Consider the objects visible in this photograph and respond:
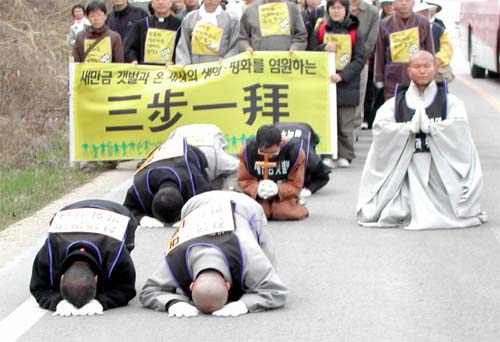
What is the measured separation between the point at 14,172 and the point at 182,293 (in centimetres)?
676

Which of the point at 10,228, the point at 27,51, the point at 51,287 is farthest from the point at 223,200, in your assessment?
the point at 27,51

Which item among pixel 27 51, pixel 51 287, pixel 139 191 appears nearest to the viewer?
pixel 51 287

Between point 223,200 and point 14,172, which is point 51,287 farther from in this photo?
point 14,172

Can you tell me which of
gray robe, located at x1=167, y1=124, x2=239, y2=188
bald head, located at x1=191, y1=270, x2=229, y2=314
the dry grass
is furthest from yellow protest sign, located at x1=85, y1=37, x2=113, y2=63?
bald head, located at x1=191, y1=270, x2=229, y2=314

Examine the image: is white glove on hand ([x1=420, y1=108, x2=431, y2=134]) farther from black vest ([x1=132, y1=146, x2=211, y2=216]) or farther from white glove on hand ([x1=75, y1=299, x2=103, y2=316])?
white glove on hand ([x1=75, y1=299, x2=103, y2=316])

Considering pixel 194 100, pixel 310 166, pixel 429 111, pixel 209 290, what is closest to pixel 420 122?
pixel 429 111

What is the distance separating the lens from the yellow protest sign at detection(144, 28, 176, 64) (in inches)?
581

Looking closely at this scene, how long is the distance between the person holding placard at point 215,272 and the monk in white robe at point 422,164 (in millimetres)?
3053

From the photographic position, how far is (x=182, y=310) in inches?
298

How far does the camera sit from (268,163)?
11.0 m

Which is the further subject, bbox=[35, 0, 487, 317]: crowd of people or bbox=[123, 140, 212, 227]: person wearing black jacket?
bbox=[123, 140, 212, 227]: person wearing black jacket

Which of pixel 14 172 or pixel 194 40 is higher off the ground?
pixel 194 40

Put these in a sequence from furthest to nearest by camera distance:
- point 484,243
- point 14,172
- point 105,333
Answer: point 14,172, point 484,243, point 105,333

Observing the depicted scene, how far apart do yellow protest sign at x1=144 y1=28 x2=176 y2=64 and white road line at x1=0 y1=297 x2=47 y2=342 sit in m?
7.00
